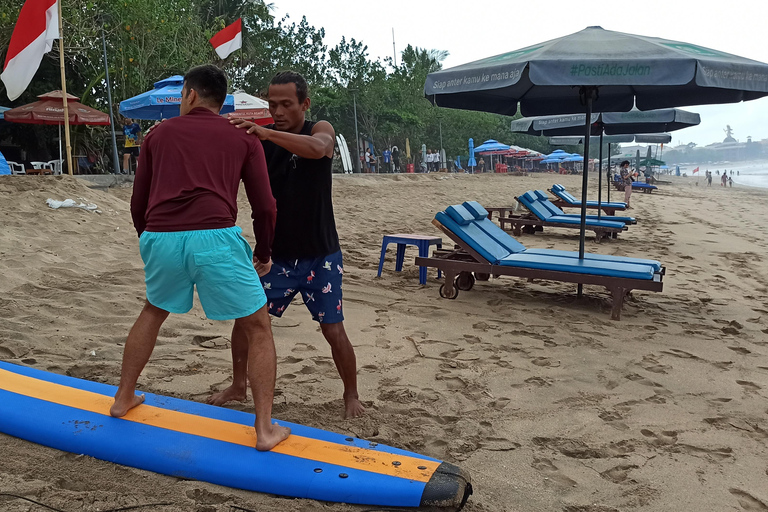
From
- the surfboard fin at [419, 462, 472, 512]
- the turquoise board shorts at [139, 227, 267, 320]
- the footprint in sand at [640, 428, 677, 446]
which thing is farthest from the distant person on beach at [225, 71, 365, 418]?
the footprint in sand at [640, 428, 677, 446]

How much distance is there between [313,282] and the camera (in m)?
2.88

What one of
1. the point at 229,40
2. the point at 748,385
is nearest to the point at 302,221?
the point at 748,385

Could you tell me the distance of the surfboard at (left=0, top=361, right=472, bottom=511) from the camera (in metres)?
2.21

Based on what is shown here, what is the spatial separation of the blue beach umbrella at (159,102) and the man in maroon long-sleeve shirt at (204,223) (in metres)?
9.34

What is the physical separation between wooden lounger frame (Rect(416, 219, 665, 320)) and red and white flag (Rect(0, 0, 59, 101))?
589 centimetres

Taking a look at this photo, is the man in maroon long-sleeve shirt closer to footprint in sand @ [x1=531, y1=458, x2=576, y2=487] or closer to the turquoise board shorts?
the turquoise board shorts

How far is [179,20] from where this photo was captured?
2198 cm

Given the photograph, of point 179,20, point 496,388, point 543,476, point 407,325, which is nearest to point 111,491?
point 543,476

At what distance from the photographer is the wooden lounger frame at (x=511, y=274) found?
522 cm

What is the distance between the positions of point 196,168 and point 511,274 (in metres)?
4.02

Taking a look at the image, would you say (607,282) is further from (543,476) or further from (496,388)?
(543,476)

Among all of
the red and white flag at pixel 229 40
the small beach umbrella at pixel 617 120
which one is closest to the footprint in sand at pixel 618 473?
the small beach umbrella at pixel 617 120

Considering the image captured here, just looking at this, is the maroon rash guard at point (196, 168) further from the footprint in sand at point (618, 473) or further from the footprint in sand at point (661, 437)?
the footprint in sand at point (661, 437)

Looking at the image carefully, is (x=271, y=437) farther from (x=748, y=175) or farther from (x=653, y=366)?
(x=748, y=175)
